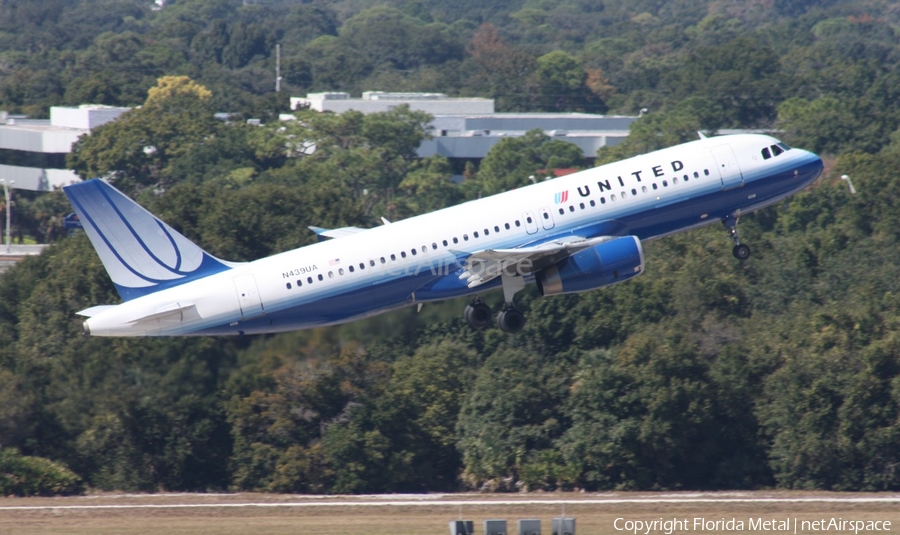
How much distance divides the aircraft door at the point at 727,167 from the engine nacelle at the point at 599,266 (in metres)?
5.16

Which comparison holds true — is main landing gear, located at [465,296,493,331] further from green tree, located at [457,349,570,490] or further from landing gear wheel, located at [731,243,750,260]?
green tree, located at [457,349,570,490]

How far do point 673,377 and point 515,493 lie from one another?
11547 mm

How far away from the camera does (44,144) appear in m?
167

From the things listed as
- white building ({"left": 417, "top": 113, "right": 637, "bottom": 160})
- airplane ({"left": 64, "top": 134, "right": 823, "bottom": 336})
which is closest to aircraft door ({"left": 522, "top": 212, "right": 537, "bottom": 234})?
airplane ({"left": 64, "top": 134, "right": 823, "bottom": 336})

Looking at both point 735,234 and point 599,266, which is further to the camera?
point 735,234

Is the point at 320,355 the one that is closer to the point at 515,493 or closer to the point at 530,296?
the point at 515,493

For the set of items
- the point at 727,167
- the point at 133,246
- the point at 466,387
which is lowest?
the point at 466,387

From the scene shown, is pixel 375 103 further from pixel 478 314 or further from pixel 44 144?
pixel 478 314

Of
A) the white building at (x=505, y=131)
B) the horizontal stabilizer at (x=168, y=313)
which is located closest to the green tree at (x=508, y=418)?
the horizontal stabilizer at (x=168, y=313)

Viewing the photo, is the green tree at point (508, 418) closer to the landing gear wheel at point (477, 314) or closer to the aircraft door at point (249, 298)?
the landing gear wheel at point (477, 314)

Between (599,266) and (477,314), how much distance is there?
6076 mm

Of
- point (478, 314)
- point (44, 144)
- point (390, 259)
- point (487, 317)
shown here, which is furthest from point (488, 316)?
point (44, 144)

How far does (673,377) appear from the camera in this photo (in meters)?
71.1

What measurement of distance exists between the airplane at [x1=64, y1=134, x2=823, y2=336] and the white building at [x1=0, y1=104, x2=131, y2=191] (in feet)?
368
